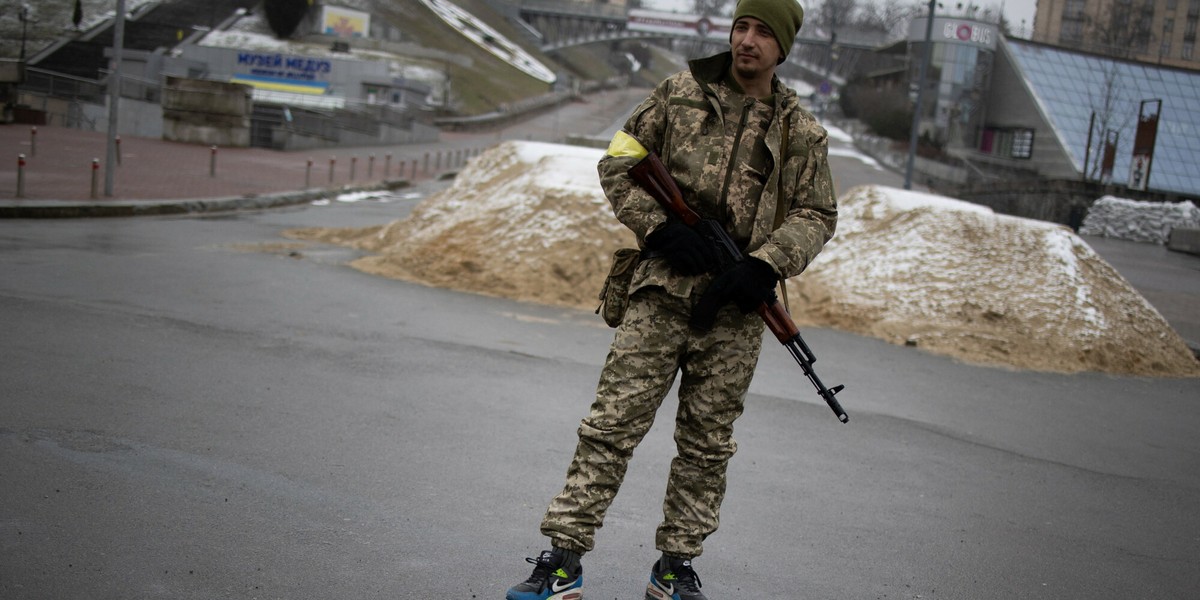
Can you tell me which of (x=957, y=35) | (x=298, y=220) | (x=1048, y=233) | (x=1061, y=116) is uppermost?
(x=957, y=35)

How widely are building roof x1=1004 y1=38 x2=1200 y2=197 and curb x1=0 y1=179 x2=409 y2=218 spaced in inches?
1646

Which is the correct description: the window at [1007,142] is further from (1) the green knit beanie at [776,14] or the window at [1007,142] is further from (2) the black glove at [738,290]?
(2) the black glove at [738,290]

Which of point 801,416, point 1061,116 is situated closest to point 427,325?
point 801,416

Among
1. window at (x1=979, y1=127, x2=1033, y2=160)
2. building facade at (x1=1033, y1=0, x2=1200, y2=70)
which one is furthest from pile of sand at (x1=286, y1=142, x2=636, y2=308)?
building facade at (x1=1033, y1=0, x2=1200, y2=70)

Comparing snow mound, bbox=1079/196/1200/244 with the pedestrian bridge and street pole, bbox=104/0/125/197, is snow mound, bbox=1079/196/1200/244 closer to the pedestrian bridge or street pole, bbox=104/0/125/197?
street pole, bbox=104/0/125/197

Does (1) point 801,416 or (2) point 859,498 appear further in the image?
(1) point 801,416

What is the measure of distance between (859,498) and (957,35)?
70235mm

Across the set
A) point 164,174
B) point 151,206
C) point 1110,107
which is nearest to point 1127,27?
point 1110,107

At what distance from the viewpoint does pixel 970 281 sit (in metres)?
12.0

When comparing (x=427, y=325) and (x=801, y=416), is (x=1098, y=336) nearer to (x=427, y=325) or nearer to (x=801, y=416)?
(x=801, y=416)

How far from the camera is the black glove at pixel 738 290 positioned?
361 centimetres

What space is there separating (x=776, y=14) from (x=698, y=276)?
0.89 m

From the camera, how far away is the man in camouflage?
3.66 metres

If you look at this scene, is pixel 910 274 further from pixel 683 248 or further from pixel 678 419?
pixel 683 248
